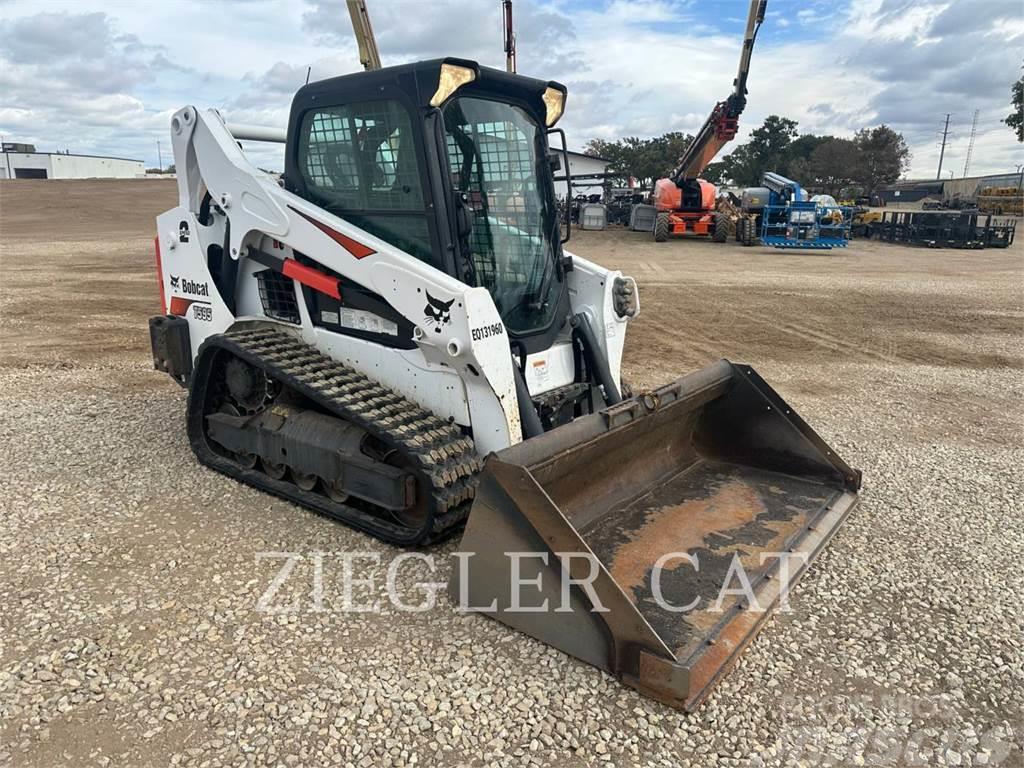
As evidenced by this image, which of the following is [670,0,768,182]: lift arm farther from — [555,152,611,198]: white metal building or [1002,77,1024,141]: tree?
[1002,77,1024,141]: tree

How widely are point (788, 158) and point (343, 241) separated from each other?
2126 inches

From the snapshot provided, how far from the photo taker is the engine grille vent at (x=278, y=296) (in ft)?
15.8

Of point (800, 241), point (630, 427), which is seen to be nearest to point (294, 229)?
point (630, 427)

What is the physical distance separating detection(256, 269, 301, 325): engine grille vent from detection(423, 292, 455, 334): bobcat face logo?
1.32m

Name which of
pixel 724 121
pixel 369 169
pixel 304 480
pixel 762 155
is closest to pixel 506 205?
pixel 369 169

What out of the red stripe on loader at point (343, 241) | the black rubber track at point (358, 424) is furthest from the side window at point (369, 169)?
the black rubber track at point (358, 424)

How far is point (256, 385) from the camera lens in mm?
4723

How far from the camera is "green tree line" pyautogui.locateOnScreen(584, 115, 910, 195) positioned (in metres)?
50.7

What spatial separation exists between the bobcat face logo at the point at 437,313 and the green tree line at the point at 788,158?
47643 mm

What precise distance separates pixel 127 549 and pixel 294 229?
6.47 ft

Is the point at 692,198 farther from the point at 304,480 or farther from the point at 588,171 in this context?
the point at 304,480

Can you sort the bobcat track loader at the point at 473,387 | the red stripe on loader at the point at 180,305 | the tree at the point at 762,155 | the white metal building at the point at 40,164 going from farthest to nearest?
the white metal building at the point at 40,164 → the tree at the point at 762,155 → the red stripe on loader at the point at 180,305 → the bobcat track loader at the point at 473,387

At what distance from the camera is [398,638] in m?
3.19

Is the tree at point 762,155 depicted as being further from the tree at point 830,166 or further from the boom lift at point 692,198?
the boom lift at point 692,198
